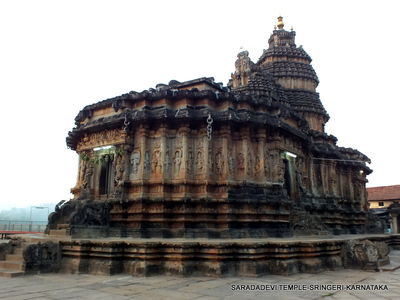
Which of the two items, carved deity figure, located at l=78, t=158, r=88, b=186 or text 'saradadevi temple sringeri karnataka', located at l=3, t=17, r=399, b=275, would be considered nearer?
text 'saradadevi temple sringeri karnataka', located at l=3, t=17, r=399, b=275

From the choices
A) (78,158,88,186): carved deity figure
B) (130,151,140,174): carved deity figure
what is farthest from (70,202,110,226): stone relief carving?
(78,158,88,186): carved deity figure

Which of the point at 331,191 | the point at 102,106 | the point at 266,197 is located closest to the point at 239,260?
the point at 266,197

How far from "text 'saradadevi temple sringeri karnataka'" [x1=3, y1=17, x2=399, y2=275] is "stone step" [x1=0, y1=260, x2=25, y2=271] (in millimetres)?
322

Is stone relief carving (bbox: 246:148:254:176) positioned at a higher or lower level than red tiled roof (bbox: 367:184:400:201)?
lower

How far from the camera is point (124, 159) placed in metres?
15.2

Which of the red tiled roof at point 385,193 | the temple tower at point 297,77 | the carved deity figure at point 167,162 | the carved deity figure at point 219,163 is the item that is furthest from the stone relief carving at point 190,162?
the red tiled roof at point 385,193

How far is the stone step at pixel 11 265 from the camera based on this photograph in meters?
10.4

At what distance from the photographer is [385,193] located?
58.2 metres

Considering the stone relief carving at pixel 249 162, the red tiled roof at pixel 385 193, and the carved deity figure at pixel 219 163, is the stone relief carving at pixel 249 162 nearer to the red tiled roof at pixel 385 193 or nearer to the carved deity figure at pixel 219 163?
the carved deity figure at pixel 219 163

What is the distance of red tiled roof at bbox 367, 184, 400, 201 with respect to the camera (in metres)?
56.4

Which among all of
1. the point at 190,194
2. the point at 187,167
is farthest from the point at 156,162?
the point at 190,194

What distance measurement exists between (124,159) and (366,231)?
22416 millimetres

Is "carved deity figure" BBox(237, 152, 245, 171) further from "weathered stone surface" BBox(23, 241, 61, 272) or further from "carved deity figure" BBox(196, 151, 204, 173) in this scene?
"weathered stone surface" BBox(23, 241, 61, 272)

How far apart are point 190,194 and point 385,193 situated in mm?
54337
